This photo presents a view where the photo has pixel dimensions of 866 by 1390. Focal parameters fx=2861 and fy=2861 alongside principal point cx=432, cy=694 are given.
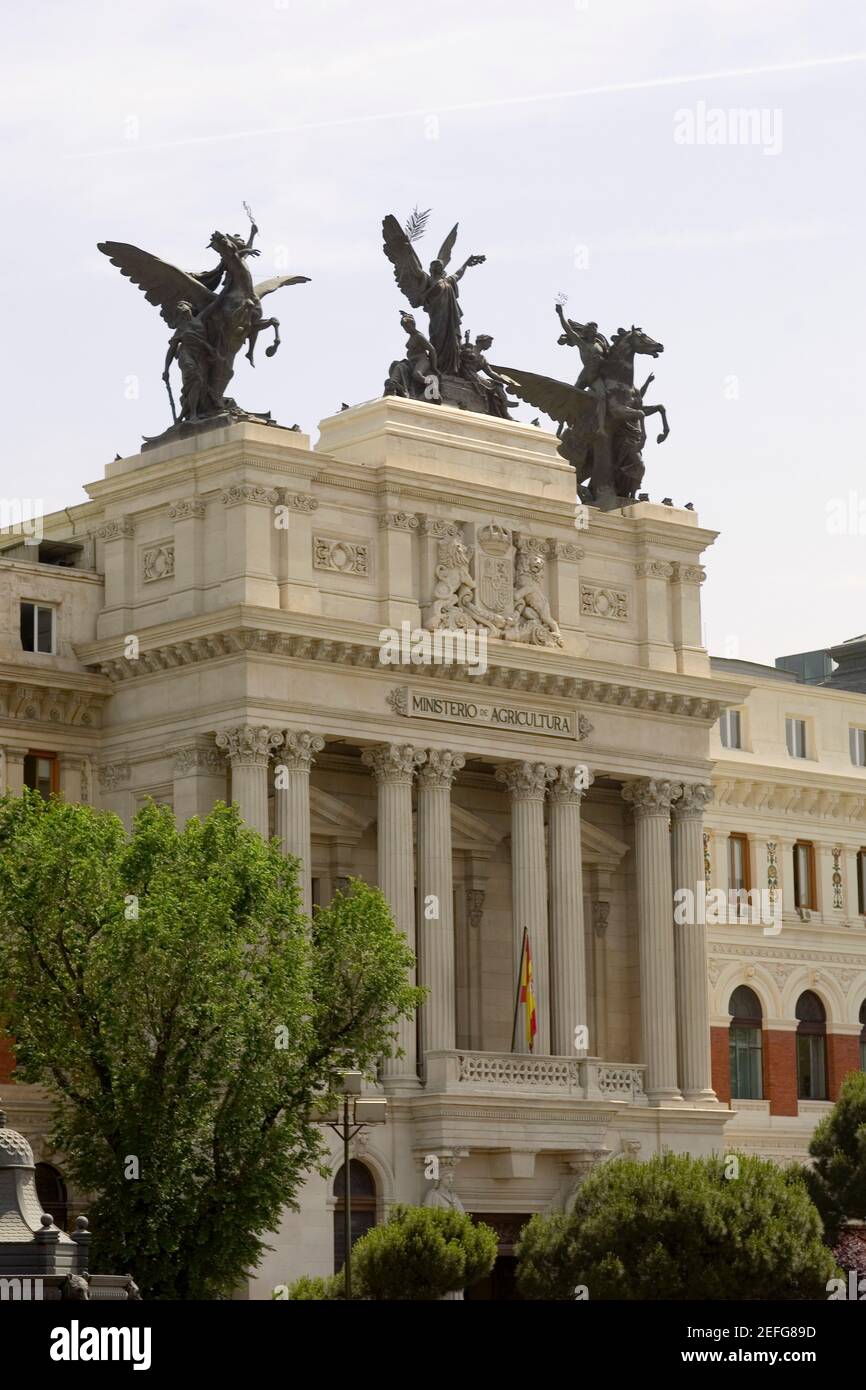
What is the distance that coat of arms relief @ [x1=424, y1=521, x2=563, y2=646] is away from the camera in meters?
69.9

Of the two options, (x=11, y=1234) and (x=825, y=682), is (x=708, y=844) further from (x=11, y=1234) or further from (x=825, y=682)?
(x=11, y=1234)

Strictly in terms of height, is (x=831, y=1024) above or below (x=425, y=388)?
below

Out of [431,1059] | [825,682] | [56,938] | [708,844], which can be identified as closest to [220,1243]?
[56,938]

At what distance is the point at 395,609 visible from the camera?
225ft

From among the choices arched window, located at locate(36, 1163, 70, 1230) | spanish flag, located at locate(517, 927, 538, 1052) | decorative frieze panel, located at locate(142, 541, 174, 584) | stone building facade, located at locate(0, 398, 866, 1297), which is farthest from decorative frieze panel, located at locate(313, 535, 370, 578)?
arched window, located at locate(36, 1163, 70, 1230)

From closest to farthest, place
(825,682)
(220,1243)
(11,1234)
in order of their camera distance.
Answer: (11,1234) → (220,1243) → (825,682)

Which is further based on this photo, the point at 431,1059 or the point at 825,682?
the point at 825,682

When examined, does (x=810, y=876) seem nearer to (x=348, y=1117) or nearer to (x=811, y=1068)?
(x=811, y=1068)

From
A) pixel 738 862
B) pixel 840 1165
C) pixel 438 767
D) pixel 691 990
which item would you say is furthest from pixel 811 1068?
pixel 438 767

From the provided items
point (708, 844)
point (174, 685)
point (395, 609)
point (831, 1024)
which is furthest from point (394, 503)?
point (831, 1024)

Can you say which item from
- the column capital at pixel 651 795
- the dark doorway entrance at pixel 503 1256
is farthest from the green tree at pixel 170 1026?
the column capital at pixel 651 795
